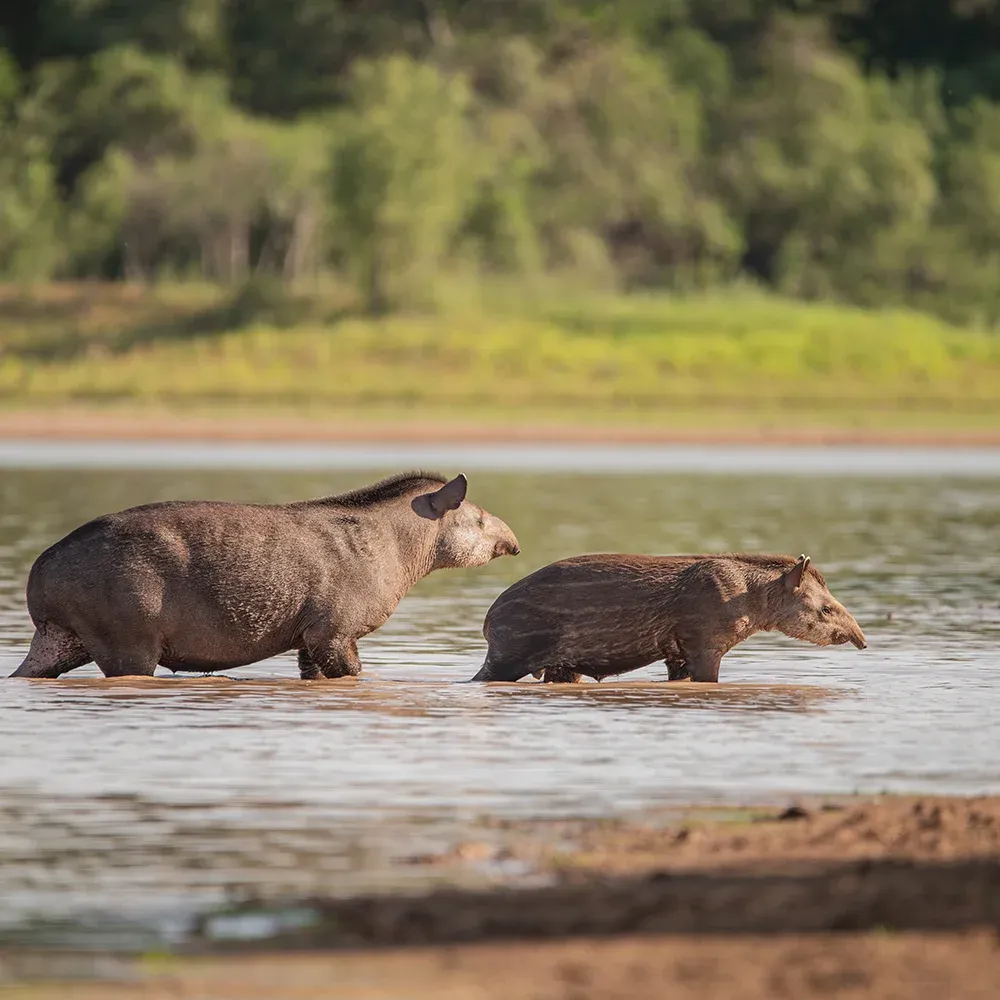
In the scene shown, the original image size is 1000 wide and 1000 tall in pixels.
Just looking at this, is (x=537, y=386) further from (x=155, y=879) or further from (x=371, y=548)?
(x=155, y=879)

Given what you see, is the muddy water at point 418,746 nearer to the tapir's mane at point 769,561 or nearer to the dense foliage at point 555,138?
the tapir's mane at point 769,561

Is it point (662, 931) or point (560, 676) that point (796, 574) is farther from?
point (662, 931)

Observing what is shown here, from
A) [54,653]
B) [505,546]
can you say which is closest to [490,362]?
[505,546]

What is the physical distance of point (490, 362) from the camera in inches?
2510

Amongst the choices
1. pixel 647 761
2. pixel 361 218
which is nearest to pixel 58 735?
pixel 647 761

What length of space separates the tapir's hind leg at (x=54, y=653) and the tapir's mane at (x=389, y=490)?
190cm

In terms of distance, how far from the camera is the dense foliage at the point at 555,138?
77.9 metres

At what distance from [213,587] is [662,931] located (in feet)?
23.1

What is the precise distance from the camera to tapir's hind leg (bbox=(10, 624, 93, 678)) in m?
14.9

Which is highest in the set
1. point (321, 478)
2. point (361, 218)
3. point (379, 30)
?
point (379, 30)

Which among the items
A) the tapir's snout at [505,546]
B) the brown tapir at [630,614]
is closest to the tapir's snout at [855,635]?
the brown tapir at [630,614]

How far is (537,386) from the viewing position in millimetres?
62281

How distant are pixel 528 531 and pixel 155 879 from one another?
65.7 ft

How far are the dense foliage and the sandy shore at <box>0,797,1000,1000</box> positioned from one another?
65.6 m
